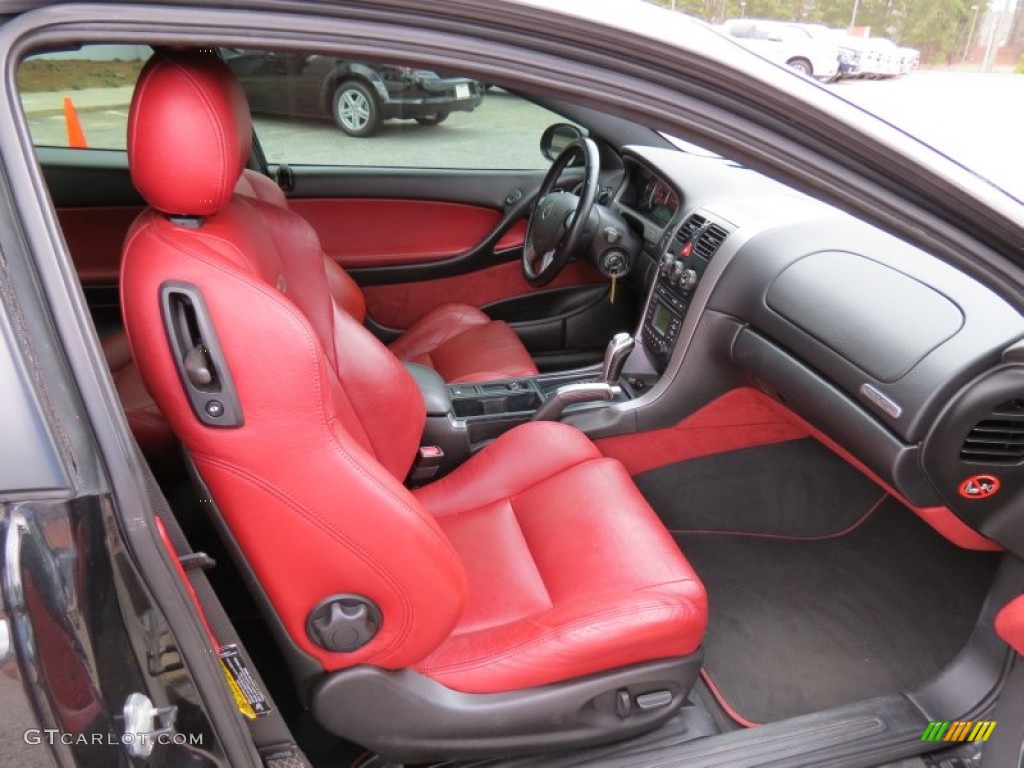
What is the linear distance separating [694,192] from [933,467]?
119cm

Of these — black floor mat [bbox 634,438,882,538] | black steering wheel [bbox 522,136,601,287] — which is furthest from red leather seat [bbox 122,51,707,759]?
black steering wheel [bbox 522,136,601,287]

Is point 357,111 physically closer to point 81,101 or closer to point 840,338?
point 81,101

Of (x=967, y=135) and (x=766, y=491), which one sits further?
(x=766, y=491)

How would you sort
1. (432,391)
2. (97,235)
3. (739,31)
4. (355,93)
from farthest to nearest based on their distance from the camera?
1. (355,93)
2. (97,235)
3. (739,31)
4. (432,391)

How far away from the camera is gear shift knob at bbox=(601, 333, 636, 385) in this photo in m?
2.19

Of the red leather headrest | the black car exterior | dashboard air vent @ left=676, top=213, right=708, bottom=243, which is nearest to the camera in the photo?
the red leather headrest

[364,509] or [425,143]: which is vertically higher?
[364,509]

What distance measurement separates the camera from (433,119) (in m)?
3.23

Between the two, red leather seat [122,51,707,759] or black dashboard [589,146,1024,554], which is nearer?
red leather seat [122,51,707,759]

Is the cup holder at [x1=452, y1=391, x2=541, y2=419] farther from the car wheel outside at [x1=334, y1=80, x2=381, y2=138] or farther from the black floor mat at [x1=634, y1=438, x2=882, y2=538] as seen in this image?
the car wheel outside at [x1=334, y1=80, x2=381, y2=138]

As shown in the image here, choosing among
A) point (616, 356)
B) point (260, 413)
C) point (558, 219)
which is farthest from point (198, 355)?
point (558, 219)

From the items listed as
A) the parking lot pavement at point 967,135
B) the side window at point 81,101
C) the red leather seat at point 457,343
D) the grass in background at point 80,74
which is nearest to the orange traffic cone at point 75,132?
the side window at point 81,101

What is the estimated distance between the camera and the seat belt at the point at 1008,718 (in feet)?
4.27

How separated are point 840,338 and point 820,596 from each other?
2.49ft
